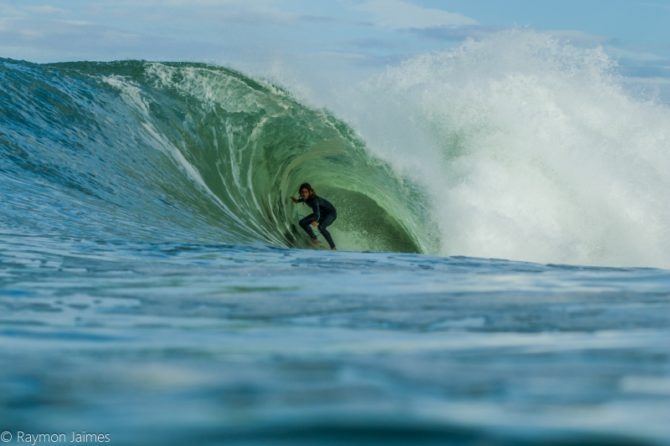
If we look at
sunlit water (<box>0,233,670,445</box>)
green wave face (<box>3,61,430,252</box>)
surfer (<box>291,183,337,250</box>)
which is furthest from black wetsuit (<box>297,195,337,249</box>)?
sunlit water (<box>0,233,670,445</box>)

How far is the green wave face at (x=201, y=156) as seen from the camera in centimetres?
1112

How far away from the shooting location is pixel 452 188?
18.7 m

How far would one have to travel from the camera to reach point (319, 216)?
1491cm

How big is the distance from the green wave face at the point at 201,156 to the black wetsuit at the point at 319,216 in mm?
284

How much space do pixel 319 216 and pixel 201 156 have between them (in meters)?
1.83

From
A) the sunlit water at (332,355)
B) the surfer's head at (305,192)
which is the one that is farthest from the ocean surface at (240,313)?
the surfer's head at (305,192)

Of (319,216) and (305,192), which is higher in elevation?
(305,192)

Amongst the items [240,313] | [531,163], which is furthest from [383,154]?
[240,313]

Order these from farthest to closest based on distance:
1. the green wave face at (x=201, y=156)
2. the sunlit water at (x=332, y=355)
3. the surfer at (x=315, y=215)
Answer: the surfer at (x=315, y=215) < the green wave face at (x=201, y=156) < the sunlit water at (x=332, y=355)

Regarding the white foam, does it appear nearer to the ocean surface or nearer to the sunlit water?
the ocean surface

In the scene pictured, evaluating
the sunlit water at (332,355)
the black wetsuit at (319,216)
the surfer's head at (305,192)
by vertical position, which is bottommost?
Result: the sunlit water at (332,355)

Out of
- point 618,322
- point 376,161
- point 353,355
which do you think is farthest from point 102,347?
point 376,161

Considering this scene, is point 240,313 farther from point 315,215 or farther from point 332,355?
point 315,215

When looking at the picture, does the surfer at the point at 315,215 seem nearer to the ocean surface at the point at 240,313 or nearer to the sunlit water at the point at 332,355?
the ocean surface at the point at 240,313
